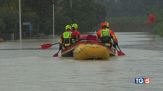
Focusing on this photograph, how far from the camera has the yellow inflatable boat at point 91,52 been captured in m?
24.3

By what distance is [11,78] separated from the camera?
16188 mm

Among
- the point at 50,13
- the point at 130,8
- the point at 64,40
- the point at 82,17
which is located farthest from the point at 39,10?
the point at 130,8

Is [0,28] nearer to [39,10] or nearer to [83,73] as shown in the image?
[39,10]

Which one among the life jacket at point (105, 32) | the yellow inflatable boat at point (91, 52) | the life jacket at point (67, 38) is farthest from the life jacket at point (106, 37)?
the yellow inflatable boat at point (91, 52)

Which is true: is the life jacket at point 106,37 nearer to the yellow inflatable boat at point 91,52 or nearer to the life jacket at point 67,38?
the life jacket at point 67,38

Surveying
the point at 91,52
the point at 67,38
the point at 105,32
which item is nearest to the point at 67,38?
the point at 67,38

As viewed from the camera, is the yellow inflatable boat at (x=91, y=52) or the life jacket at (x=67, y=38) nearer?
the yellow inflatable boat at (x=91, y=52)

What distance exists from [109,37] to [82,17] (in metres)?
90.0

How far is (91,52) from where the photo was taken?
24.4 meters

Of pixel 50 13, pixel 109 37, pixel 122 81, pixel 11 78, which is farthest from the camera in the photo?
pixel 50 13

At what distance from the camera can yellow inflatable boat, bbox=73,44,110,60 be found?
79.7ft

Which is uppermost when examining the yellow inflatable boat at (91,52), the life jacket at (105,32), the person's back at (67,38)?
the life jacket at (105,32)

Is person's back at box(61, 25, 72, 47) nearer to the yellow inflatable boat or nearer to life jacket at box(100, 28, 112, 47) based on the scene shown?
life jacket at box(100, 28, 112, 47)

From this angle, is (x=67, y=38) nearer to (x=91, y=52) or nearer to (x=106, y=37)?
(x=106, y=37)
